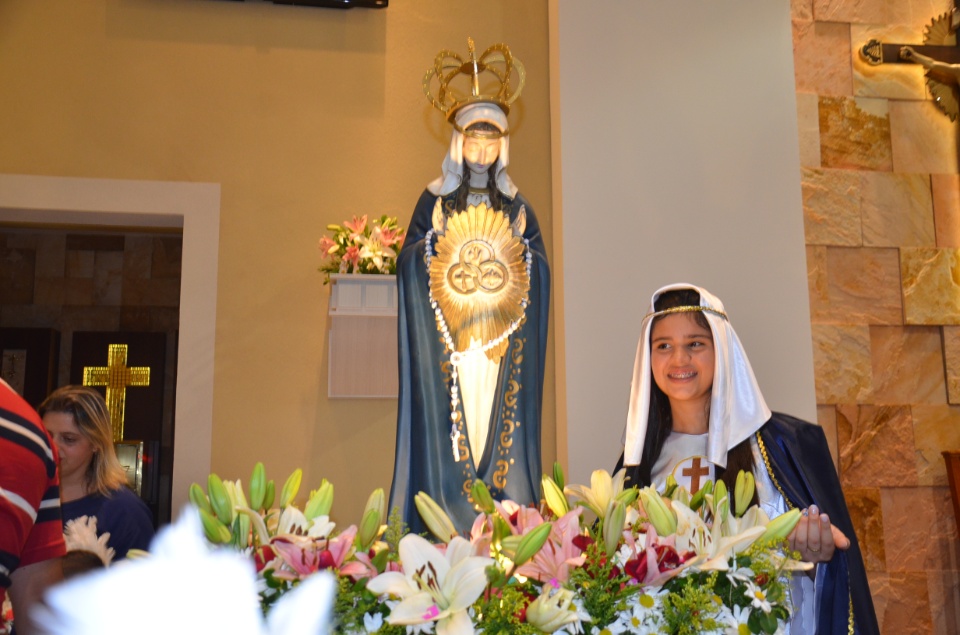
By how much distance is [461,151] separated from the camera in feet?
11.9

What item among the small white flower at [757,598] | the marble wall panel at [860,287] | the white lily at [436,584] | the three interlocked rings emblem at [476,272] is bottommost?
the small white flower at [757,598]

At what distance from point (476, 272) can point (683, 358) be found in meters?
0.88

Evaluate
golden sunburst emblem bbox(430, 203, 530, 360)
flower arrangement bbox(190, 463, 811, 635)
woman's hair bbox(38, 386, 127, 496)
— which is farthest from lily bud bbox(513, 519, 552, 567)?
woman's hair bbox(38, 386, 127, 496)

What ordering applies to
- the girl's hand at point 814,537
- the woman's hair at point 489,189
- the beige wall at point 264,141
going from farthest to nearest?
the beige wall at point 264,141 → the woman's hair at point 489,189 → the girl's hand at point 814,537

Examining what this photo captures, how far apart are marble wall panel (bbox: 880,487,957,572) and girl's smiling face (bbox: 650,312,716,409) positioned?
104 inches

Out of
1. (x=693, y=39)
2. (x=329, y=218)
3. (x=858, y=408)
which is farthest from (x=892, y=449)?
(x=329, y=218)

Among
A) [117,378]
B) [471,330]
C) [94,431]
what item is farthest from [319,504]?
[117,378]

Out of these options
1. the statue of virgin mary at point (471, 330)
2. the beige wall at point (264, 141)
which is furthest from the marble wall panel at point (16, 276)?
the statue of virgin mary at point (471, 330)

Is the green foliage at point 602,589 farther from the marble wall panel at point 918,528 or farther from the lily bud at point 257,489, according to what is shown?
the marble wall panel at point 918,528

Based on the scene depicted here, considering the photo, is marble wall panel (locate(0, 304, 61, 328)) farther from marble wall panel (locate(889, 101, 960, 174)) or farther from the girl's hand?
the girl's hand

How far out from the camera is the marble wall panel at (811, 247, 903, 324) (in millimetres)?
5426

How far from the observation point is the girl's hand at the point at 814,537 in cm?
214

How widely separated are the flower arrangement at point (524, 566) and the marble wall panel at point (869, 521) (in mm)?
3772

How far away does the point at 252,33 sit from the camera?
5.32m
